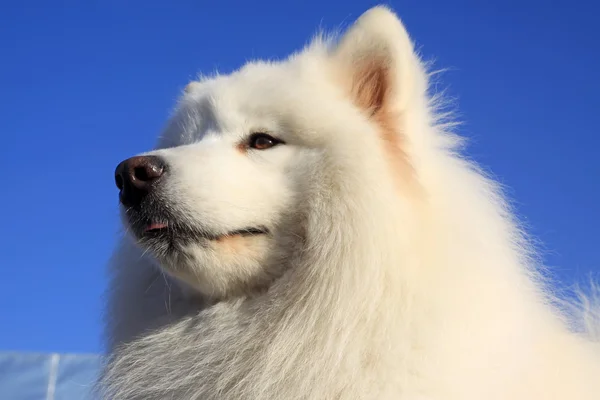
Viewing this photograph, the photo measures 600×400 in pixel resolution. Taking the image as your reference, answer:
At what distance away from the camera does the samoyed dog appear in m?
2.98

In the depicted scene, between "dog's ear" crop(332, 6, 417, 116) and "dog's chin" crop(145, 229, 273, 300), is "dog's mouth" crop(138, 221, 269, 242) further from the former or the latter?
"dog's ear" crop(332, 6, 417, 116)

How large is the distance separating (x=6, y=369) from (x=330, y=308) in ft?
15.3

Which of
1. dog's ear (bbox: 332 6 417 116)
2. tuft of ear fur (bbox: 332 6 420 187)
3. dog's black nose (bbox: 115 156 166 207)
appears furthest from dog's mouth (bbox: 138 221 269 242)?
dog's ear (bbox: 332 6 417 116)

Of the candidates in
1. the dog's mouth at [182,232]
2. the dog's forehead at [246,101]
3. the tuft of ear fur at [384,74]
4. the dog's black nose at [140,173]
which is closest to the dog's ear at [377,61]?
the tuft of ear fur at [384,74]

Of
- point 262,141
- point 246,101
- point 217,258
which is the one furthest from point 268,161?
point 217,258

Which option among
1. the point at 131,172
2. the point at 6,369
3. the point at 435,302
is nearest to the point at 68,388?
the point at 6,369

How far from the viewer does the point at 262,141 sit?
3.35m

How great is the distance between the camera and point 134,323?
12.0 feet

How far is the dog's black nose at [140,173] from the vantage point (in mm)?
3023

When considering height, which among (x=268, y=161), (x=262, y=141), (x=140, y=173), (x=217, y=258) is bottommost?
(x=217, y=258)

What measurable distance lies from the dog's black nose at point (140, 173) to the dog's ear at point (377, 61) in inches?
43.4

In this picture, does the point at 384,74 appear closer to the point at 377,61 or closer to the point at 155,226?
the point at 377,61

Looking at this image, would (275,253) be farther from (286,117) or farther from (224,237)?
(286,117)

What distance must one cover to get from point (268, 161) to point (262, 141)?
0.15m
